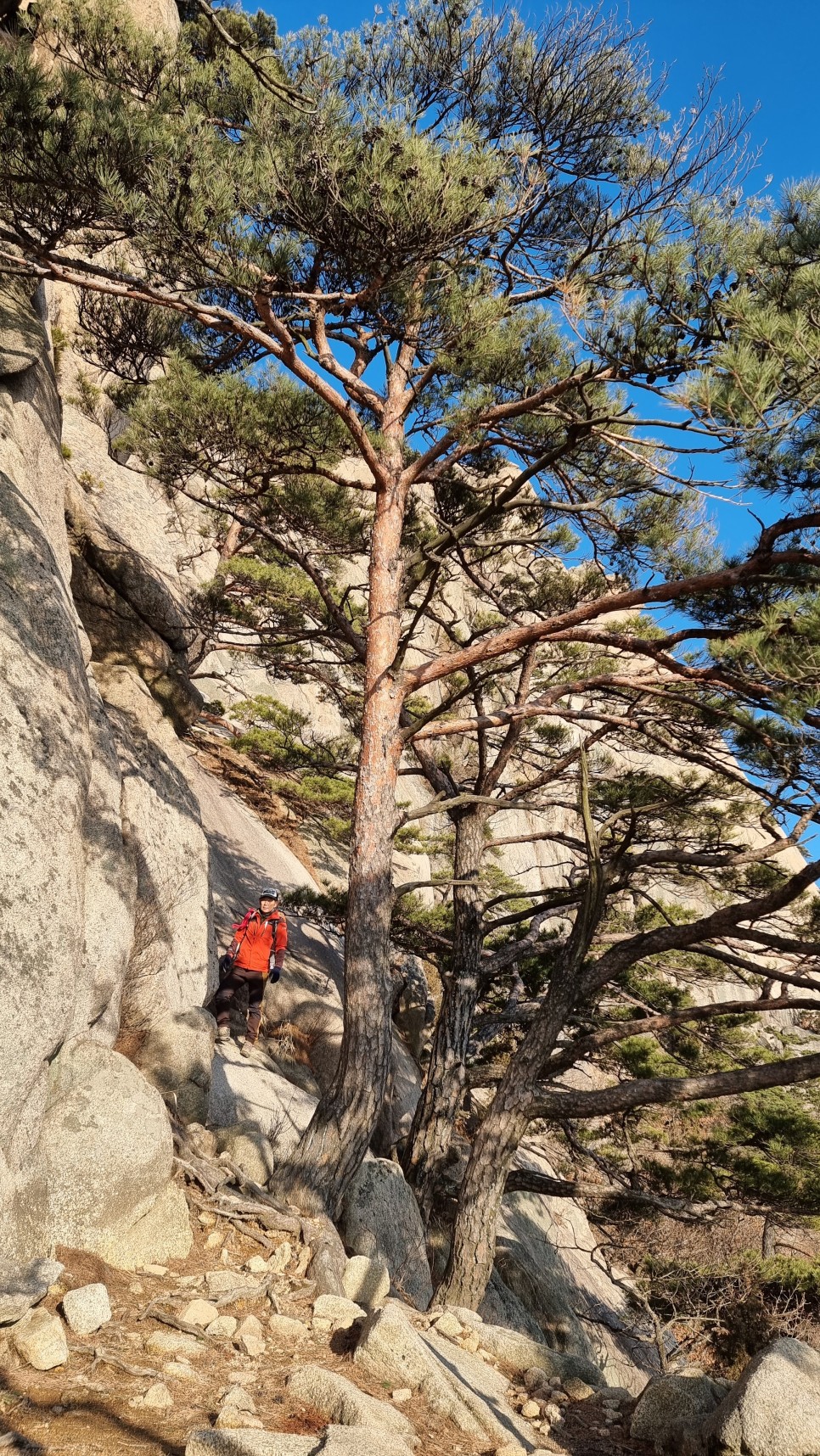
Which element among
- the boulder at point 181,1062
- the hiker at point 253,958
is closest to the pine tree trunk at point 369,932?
the boulder at point 181,1062

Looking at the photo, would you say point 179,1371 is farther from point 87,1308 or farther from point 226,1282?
point 226,1282

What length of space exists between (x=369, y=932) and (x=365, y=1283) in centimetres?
233

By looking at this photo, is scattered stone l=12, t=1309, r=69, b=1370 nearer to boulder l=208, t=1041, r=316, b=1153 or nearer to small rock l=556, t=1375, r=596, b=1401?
small rock l=556, t=1375, r=596, b=1401

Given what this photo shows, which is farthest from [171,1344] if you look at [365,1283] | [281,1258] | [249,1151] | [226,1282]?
[249,1151]

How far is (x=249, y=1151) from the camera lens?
274 inches

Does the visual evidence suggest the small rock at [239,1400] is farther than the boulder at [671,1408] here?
No

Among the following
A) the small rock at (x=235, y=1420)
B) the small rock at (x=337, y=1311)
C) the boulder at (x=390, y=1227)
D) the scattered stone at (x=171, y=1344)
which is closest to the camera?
the small rock at (x=235, y=1420)

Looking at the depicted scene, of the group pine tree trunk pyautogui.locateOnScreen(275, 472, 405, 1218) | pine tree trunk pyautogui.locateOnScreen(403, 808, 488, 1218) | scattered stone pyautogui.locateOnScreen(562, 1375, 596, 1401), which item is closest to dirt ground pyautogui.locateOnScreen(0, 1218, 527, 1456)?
pine tree trunk pyautogui.locateOnScreen(275, 472, 405, 1218)

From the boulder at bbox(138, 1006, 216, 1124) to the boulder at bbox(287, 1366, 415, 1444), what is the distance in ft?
10.4

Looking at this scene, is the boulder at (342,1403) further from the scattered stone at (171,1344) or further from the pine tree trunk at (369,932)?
the pine tree trunk at (369,932)

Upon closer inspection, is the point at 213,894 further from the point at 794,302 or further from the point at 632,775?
the point at 794,302

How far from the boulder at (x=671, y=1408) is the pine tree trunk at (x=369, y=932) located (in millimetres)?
2259

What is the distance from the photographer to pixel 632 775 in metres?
9.84

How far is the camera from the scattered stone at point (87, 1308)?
13.3 ft
